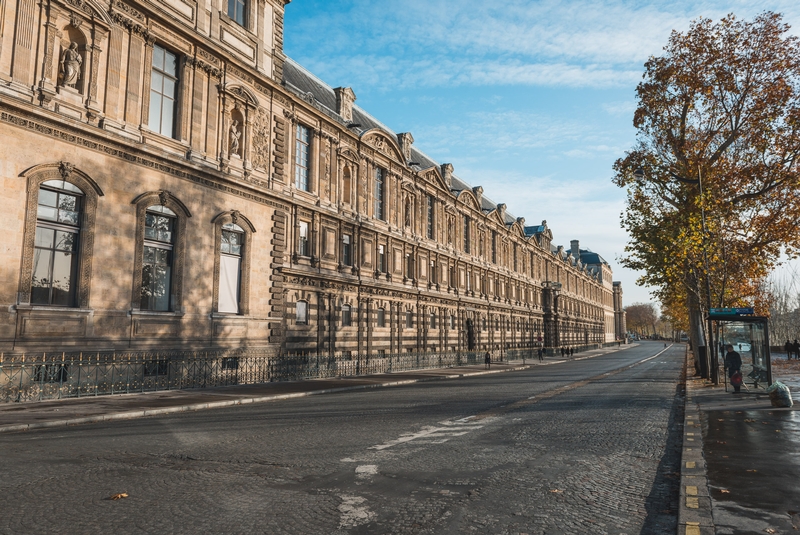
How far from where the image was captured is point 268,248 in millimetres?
26531

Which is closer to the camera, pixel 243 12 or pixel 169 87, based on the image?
pixel 169 87

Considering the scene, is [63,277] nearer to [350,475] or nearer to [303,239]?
[303,239]

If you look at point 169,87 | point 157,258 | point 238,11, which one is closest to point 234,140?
point 169,87

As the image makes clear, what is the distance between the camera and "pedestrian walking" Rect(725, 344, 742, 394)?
60.1 ft

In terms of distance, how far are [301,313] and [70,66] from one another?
15.6 m

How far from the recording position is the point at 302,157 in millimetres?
30547

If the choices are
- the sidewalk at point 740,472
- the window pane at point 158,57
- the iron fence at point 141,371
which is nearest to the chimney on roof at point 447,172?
the iron fence at point 141,371

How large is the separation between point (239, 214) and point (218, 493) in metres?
19.6

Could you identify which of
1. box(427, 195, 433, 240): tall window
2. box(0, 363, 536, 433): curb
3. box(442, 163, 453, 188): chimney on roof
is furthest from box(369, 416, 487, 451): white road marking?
box(442, 163, 453, 188): chimney on roof

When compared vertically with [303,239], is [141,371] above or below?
below

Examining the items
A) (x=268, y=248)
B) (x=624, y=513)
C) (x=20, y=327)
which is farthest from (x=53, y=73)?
(x=624, y=513)

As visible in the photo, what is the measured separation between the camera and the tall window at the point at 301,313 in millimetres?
29391

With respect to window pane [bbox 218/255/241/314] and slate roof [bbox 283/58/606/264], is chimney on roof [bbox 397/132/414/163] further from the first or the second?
window pane [bbox 218/255/241/314]

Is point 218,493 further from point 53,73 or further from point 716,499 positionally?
point 53,73
